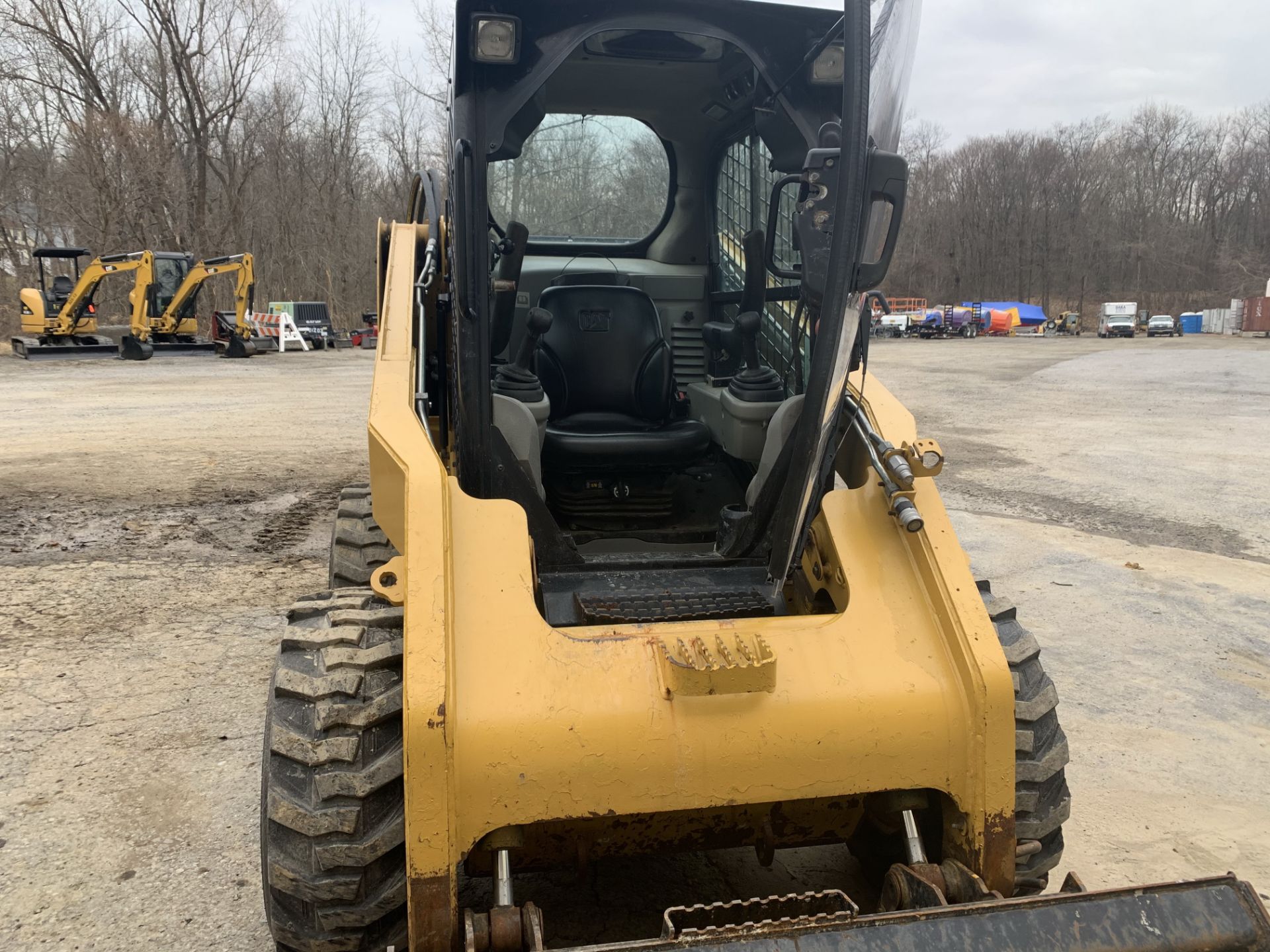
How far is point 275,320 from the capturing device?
90.7ft

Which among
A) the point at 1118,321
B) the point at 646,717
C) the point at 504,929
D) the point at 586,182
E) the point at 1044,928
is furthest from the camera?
the point at 1118,321

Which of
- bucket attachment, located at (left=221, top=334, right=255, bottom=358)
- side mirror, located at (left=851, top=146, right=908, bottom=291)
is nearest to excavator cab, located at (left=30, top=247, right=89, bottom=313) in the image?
bucket attachment, located at (left=221, top=334, right=255, bottom=358)

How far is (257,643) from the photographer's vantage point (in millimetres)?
4812

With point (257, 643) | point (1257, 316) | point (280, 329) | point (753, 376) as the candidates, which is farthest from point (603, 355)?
point (1257, 316)

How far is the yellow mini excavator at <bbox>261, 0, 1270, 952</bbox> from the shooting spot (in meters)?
2.10

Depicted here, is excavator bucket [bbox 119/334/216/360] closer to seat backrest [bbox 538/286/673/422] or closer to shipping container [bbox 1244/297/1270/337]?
seat backrest [bbox 538/286/673/422]

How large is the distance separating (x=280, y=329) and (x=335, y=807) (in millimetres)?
27036

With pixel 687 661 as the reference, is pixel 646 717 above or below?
below

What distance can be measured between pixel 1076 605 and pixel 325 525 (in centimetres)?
506

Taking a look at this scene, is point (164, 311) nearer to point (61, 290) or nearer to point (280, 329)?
point (61, 290)

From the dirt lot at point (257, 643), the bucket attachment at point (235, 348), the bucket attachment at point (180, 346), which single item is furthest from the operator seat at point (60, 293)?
the dirt lot at point (257, 643)

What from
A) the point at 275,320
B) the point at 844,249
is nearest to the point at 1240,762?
the point at 844,249

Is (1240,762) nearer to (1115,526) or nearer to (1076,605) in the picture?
(1076,605)

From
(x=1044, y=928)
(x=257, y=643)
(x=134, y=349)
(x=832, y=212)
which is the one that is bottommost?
(x=257, y=643)
